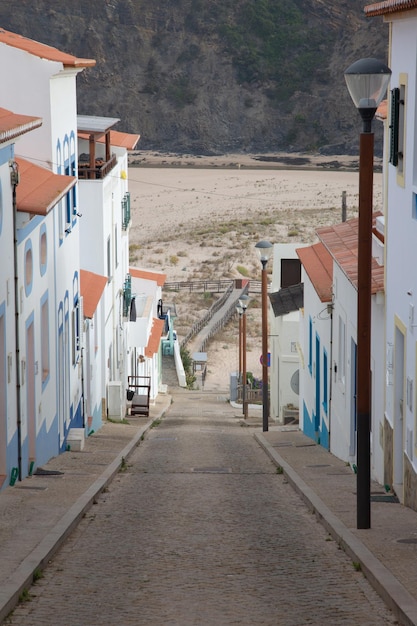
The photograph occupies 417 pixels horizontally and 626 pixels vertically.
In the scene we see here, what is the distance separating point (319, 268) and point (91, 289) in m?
5.74

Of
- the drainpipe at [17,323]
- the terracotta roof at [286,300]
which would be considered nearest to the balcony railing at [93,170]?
the terracotta roof at [286,300]

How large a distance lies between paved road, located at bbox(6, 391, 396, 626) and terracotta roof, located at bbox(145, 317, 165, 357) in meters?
23.6

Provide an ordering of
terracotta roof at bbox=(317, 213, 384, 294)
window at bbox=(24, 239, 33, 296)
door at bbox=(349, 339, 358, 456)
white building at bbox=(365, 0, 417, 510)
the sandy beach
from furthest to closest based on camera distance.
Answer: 1. the sandy beach
2. door at bbox=(349, 339, 358, 456)
3. window at bbox=(24, 239, 33, 296)
4. terracotta roof at bbox=(317, 213, 384, 294)
5. white building at bbox=(365, 0, 417, 510)

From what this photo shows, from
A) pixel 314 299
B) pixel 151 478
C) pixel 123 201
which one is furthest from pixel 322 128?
pixel 151 478

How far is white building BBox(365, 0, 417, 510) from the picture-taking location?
11891mm

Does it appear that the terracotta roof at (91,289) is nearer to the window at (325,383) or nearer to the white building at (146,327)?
the window at (325,383)

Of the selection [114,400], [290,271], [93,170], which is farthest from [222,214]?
[93,170]

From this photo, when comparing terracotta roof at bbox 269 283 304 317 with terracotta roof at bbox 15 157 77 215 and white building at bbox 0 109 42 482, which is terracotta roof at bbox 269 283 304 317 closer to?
terracotta roof at bbox 15 157 77 215

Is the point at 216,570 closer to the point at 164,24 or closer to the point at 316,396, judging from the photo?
the point at 316,396

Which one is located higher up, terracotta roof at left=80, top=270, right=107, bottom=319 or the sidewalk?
terracotta roof at left=80, top=270, right=107, bottom=319

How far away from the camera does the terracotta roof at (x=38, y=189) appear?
45.6 ft

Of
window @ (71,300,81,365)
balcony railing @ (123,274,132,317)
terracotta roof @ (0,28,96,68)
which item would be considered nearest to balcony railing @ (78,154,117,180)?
window @ (71,300,81,365)

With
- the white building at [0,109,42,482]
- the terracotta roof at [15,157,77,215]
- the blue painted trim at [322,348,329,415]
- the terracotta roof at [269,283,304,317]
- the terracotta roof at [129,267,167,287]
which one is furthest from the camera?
the terracotta roof at [129,267,167,287]

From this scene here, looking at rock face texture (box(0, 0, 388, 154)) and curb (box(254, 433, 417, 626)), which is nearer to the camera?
curb (box(254, 433, 417, 626))
